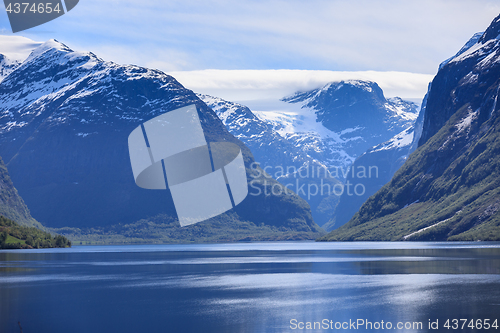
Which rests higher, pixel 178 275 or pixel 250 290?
pixel 250 290

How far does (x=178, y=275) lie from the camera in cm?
13475

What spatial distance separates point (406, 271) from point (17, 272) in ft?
287

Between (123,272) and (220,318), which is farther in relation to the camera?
(123,272)

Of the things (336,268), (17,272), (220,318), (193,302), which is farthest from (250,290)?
(17,272)

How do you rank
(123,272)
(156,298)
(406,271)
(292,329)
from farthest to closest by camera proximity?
(123,272) < (406,271) < (156,298) < (292,329)

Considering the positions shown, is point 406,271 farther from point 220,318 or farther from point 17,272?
point 17,272

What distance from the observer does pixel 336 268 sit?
482 ft

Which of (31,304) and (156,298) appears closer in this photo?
(31,304)

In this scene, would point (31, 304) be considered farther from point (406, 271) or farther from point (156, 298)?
point (406, 271)

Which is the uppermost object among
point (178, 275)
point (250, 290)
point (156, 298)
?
point (156, 298)

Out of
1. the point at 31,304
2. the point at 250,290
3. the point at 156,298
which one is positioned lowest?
the point at 250,290

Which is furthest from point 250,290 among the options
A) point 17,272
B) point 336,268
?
point 17,272

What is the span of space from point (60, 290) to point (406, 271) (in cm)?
7162

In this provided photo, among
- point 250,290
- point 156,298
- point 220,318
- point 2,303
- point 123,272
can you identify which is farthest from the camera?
point 123,272
